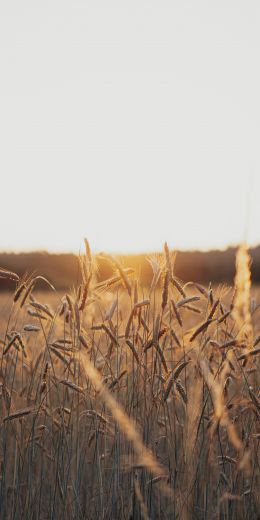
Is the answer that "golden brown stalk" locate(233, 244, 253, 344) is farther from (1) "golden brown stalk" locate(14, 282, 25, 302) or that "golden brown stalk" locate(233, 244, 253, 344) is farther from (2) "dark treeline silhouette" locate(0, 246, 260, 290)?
(2) "dark treeline silhouette" locate(0, 246, 260, 290)

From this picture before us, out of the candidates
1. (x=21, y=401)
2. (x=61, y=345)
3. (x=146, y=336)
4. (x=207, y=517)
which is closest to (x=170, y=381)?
(x=146, y=336)

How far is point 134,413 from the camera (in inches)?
109

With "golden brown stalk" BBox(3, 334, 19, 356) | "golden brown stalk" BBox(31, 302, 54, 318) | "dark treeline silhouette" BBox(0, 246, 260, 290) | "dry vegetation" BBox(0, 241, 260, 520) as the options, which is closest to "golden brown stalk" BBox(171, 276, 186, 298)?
"dry vegetation" BBox(0, 241, 260, 520)

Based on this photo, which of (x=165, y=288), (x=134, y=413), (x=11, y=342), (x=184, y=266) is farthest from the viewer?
(x=184, y=266)

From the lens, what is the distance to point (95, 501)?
9.26 ft

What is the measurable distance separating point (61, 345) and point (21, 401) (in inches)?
18.7

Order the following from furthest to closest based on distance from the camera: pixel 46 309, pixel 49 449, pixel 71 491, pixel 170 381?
pixel 49 449 → pixel 71 491 → pixel 46 309 → pixel 170 381

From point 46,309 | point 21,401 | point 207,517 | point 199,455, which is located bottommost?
point 207,517

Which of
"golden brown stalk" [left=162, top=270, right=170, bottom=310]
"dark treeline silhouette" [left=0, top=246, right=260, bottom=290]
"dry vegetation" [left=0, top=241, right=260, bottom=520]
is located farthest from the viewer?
"dark treeline silhouette" [left=0, top=246, right=260, bottom=290]

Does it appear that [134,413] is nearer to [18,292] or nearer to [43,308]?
[43,308]

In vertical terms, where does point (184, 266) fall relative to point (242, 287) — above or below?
above

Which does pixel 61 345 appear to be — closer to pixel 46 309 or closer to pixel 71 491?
pixel 46 309

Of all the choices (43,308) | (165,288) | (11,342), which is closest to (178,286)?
(165,288)

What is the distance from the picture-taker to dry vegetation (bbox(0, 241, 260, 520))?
8.38 ft
